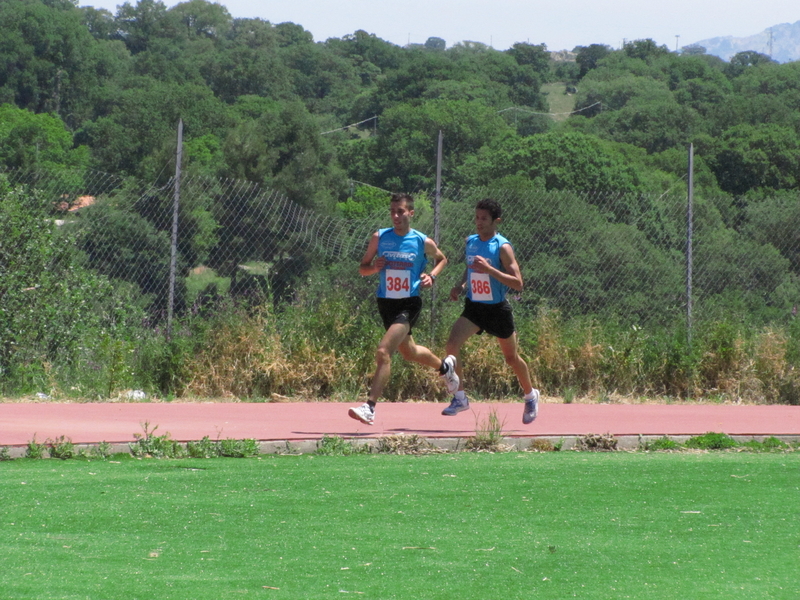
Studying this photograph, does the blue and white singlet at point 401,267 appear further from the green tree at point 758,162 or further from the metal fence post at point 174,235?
the green tree at point 758,162

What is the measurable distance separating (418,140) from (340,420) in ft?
226

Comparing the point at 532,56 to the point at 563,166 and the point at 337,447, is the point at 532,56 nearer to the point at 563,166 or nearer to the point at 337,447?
the point at 563,166

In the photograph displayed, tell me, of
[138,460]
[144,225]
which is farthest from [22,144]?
[138,460]

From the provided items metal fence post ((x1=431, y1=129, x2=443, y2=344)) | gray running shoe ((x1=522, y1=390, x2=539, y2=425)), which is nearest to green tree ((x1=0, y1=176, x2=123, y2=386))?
metal fence post ((x1=431, y1=129, x2=443, y2=344))

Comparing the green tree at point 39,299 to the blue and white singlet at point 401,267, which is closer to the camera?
the blue and white singlet at point 401,267

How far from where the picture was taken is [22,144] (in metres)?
62.8

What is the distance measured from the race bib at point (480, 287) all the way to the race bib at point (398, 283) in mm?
517

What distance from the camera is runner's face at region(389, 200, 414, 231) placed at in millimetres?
8523

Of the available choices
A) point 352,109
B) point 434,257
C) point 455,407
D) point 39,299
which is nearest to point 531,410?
point 455,407

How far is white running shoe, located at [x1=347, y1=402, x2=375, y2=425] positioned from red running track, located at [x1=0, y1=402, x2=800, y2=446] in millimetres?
105

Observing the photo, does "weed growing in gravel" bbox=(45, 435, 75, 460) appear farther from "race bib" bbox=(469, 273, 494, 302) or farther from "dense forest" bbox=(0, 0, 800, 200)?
"dense forest" bbox=(0, 0, 800, 200)

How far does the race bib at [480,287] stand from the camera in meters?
A: 8.58

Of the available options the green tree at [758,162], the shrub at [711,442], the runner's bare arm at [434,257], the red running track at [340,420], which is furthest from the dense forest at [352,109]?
the shrub at [711,442]

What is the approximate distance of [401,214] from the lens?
8.53 metres
